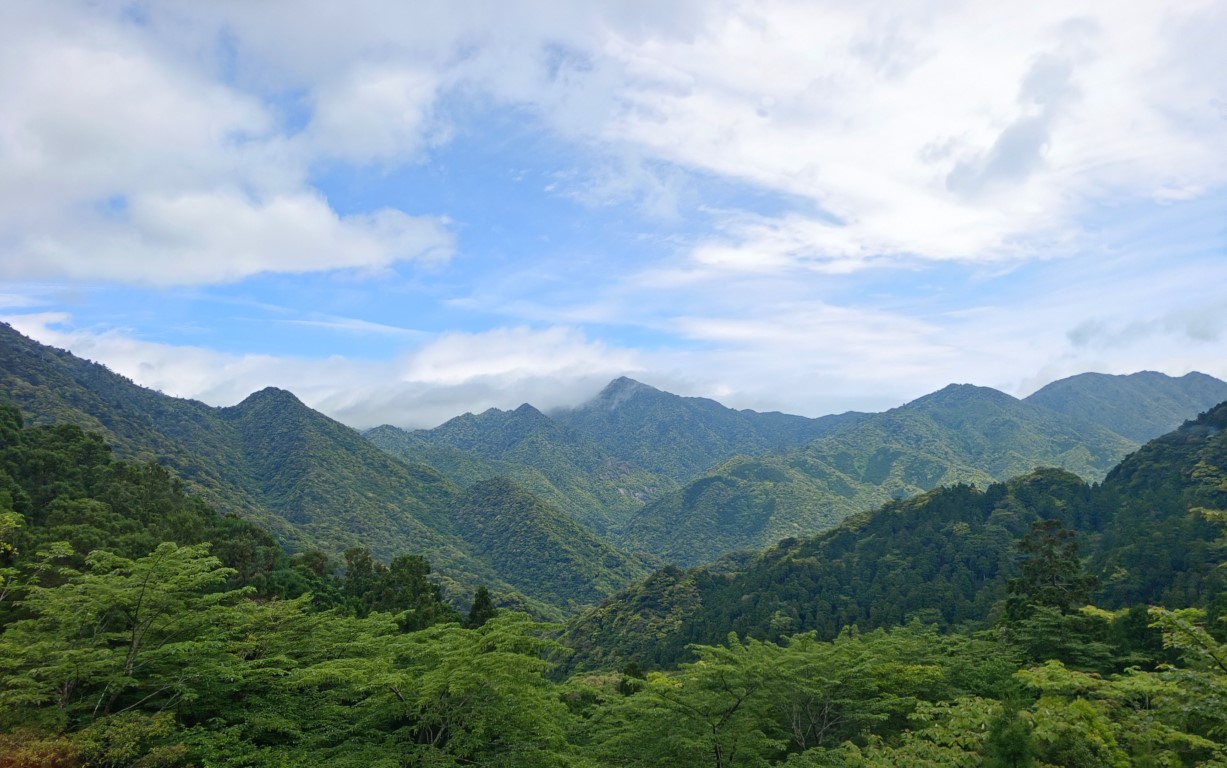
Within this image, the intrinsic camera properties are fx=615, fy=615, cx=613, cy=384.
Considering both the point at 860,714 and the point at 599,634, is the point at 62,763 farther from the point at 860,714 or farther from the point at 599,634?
the point at 599,634

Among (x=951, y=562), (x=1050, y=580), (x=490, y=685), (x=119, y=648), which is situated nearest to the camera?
(x=490, y=685)

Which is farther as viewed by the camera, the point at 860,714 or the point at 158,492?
the point at 158,492

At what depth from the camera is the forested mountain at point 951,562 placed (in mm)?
61281

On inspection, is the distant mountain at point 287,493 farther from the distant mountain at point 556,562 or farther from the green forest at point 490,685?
the green forest at point 490,685

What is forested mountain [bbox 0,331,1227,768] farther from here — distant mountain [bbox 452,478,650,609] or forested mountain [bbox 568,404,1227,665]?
distant mountain [bbox 452,478,650,609]

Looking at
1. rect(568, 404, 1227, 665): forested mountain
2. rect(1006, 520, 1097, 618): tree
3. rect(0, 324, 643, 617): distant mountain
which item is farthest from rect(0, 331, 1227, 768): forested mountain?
rect(0, 324, 643, 617): distant mountain

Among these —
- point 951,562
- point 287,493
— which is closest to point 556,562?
point 287,493

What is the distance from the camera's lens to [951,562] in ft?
294

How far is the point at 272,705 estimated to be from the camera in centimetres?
1844

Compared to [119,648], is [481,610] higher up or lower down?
lower down

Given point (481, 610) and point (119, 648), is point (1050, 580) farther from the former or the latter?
point (119, 648)

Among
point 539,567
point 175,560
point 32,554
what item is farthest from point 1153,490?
point 539,567

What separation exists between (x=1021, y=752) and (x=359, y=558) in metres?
61.6

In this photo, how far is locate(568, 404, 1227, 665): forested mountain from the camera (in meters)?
61.3
